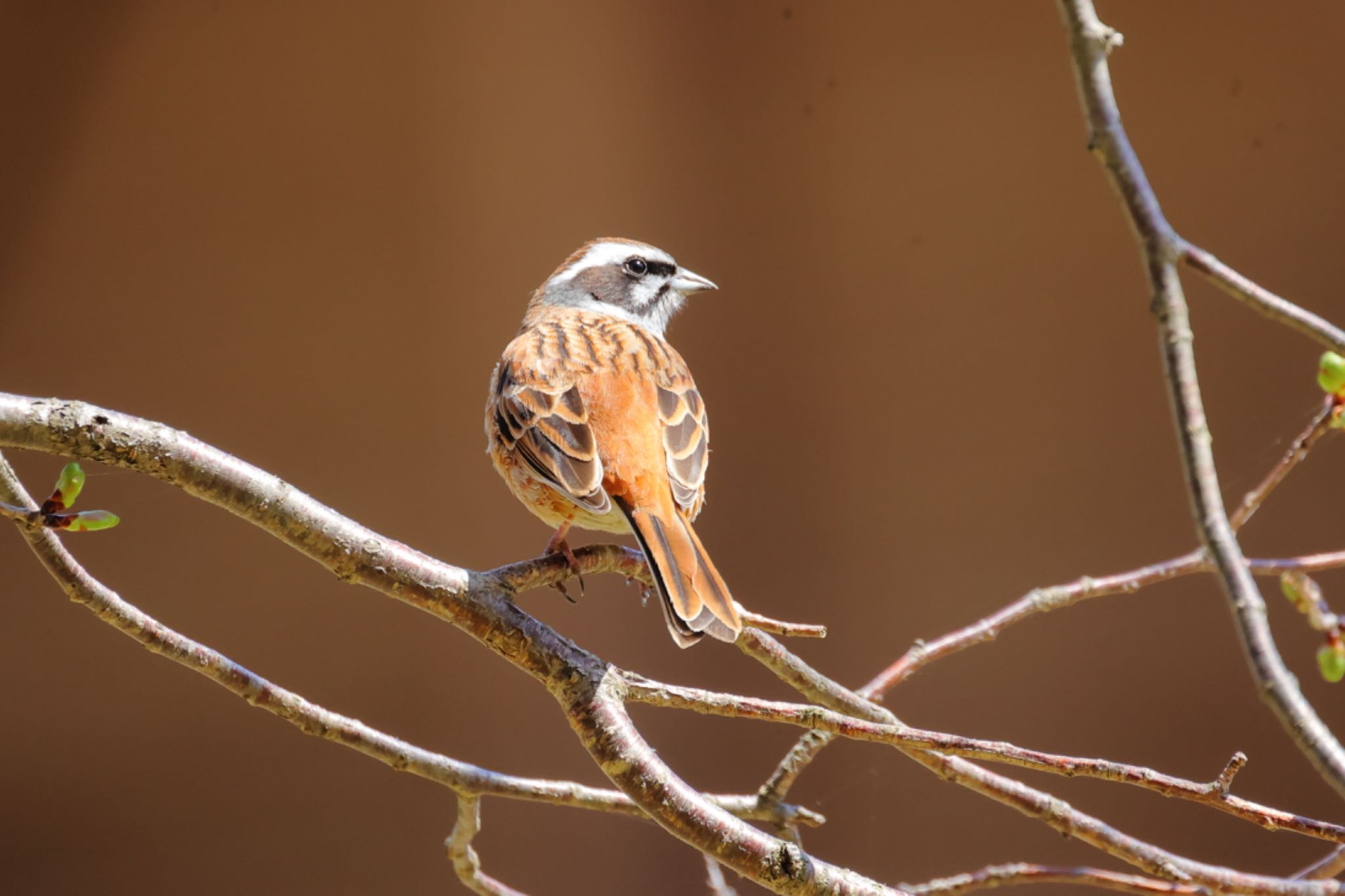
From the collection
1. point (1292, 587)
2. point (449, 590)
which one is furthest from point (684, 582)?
point (1292, 587)

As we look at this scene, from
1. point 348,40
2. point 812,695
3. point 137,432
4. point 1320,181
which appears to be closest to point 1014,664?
point 1320,181

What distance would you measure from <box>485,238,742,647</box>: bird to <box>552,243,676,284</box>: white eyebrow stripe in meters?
0.32

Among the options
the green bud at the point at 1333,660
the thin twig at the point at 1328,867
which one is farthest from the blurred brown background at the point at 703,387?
the green bud at the point at 1333,660

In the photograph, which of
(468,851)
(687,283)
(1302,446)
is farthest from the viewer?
(687,283)

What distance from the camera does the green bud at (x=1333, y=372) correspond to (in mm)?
1596

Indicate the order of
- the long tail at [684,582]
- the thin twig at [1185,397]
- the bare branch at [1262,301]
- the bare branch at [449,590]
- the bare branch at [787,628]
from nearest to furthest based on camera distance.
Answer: the thin twig at [1185,397] → the bare branch at [1262,301] → the bare branch at [449,590] → the bare branch at [787,628] → the long tail at [684,582]

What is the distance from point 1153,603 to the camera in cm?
383

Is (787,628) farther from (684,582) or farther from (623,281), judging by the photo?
(623,281)

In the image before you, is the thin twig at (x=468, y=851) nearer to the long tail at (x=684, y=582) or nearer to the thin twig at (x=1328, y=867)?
the long tail at (x=684, y=582)

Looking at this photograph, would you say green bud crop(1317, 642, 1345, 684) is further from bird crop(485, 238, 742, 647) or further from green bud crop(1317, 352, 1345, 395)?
bird crop(485, 238, 742, 647)

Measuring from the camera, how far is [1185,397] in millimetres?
995

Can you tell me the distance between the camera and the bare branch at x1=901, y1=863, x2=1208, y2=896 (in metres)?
1.97

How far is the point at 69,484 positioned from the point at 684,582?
86cm

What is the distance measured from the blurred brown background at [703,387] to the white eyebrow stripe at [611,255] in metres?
0.72
